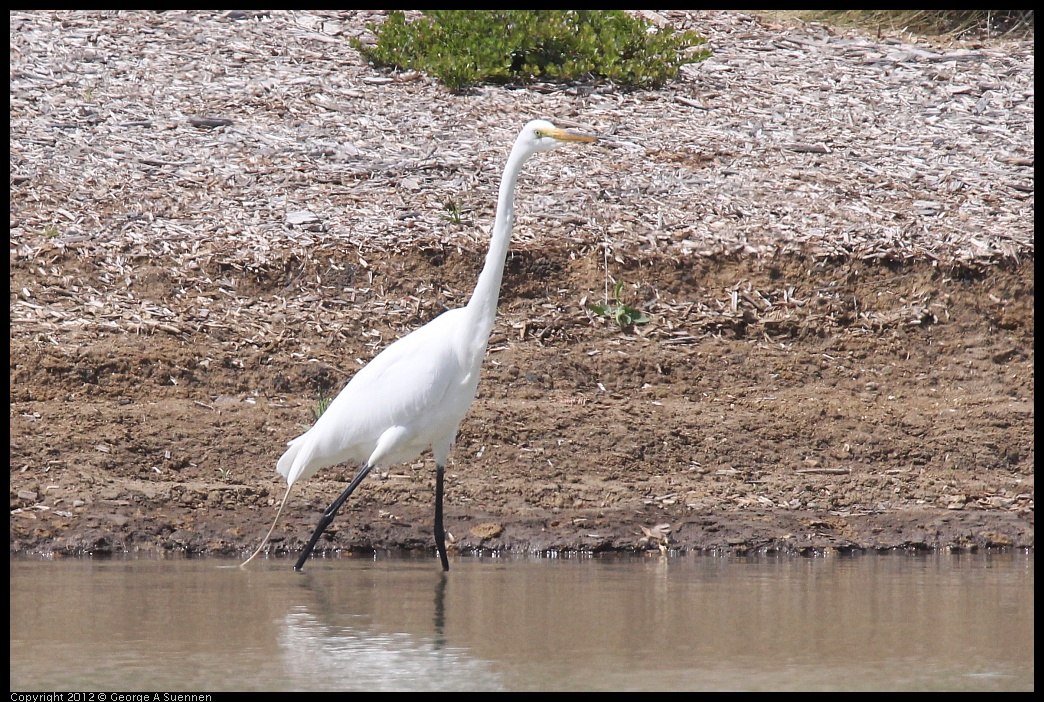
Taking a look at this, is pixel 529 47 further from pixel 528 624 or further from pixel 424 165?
pixel 528 624

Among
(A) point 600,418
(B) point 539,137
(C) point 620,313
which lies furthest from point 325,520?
(C) point 620,313

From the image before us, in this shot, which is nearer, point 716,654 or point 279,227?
point 716,654

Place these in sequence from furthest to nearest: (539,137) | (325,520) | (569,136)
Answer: (539,137)
(569,136)
(325,520)

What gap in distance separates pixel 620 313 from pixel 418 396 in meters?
2.85

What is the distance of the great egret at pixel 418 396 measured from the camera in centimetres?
634

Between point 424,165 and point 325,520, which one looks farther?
point 424,165

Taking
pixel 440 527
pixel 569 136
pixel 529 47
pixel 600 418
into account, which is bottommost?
pixel 440 527

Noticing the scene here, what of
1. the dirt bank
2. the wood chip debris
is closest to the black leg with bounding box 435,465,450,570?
the dirt bank

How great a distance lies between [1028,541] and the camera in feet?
21.6

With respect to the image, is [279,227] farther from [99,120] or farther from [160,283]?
[99,120]

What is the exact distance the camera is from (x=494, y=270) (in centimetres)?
655

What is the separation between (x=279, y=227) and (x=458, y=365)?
11.6ft

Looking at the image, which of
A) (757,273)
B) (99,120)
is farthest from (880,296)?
(99,120)

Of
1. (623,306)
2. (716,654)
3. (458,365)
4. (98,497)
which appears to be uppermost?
(623,306)
